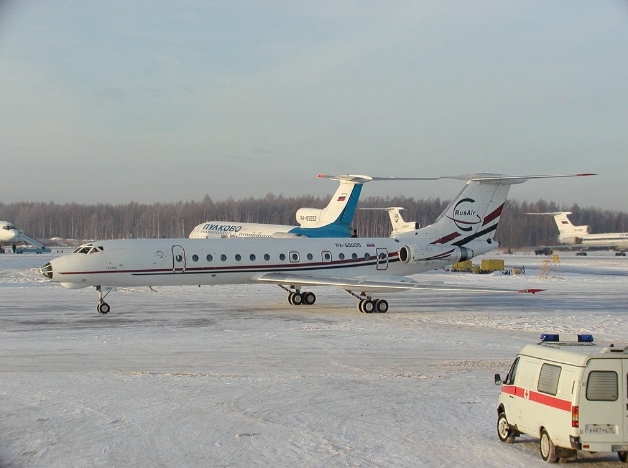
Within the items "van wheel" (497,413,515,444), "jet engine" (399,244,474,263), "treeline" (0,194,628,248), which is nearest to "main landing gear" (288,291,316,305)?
"jet engine" (399,244,474,263)

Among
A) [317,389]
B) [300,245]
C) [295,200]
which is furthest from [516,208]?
[317,389]


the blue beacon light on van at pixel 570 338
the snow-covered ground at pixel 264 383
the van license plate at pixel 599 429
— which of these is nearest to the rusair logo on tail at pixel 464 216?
the snow-covered ground at pixel 264 383

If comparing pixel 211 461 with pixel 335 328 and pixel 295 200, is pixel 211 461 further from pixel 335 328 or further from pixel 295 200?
pixel 295 200

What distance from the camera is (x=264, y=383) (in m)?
12.9

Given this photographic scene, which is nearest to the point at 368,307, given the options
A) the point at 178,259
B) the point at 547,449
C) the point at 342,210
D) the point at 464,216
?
the point at 464,216

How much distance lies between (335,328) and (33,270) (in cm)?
3054

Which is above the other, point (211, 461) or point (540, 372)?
point (540, 372)

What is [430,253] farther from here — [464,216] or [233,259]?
[233,259]

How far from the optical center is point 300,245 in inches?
1052

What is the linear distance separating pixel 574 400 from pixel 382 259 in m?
19.7

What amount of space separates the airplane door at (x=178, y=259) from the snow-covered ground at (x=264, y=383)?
4.53ft

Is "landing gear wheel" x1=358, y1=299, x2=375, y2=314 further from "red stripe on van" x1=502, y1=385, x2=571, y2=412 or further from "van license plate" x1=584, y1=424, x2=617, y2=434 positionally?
"van license plate" x1=584, y1=424, x2=617, y2=434

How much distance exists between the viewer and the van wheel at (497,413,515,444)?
9.21 metres

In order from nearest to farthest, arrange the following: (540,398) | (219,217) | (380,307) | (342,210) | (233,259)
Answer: (540,398) < (380,307) < (233,259) < (342,210) < (219,217)
